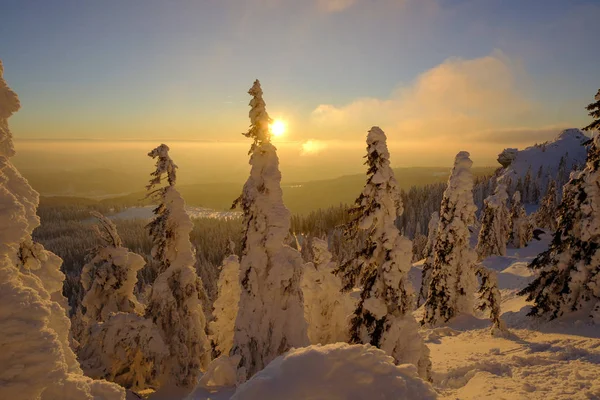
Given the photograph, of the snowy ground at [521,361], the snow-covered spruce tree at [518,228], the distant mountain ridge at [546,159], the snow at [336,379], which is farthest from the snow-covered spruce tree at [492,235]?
the distant mountain ridge at [546,159]

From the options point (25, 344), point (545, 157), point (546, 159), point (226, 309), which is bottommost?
point (226, 309)

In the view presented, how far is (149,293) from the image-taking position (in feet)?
56.1

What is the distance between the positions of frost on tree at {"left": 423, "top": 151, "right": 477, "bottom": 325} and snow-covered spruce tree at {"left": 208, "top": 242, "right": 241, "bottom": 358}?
539 inches

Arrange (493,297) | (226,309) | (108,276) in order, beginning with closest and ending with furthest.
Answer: (493,297) → (108,276) → (226,309)

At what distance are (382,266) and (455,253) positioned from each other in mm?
11936

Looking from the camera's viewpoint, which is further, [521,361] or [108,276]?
[108,276]

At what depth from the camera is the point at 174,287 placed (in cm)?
1684

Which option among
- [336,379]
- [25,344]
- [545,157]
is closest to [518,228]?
[336,379]

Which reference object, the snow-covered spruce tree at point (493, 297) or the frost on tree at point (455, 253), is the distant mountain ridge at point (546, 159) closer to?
the frost on tree at point (455, 253)

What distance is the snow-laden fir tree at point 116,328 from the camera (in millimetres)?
15570

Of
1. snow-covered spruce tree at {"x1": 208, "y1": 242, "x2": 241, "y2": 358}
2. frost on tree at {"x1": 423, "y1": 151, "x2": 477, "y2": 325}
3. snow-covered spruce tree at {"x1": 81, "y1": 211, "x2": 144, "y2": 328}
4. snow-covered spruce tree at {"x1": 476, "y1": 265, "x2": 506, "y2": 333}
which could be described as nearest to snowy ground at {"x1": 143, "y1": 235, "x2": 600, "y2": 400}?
snow-covered spruce tree at {"x1": 476, "y1": 265, "x2": 506, "y2": 333}

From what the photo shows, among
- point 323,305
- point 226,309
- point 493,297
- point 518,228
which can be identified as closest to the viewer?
point 493,297

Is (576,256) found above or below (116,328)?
above

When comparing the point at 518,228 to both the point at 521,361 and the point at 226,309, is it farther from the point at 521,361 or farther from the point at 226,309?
the point at 226,309
